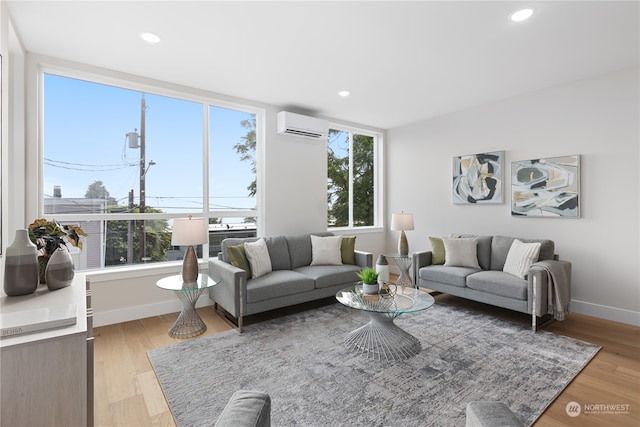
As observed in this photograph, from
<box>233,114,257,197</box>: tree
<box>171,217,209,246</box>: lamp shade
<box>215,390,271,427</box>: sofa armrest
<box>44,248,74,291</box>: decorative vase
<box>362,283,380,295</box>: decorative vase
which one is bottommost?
<box>362,283,380,295</box>: decorative vase

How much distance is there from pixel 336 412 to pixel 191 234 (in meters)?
2.01

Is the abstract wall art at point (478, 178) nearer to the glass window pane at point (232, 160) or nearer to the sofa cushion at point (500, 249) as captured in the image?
the sofa cushion at point (500, 249)

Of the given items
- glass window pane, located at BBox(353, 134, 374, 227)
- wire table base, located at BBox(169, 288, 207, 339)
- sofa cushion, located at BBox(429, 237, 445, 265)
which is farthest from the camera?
glass window pane, located at BBox(353, 134, 374, 227)

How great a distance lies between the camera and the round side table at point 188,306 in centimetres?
294

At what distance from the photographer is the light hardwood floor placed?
1.92m

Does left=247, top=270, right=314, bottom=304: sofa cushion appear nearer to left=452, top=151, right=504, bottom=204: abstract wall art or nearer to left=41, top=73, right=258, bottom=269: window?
left=41, top=73, right=258, bottom=269: window

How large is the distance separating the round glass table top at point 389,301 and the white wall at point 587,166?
2.14 metres

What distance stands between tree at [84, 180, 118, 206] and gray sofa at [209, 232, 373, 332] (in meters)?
1.24

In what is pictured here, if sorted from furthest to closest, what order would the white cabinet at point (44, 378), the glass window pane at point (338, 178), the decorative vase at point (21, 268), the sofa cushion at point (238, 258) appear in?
the glass window pane at point (338, 178) < the sofa cushion at point (238, 258) < the decorative vase at point (21, 268) < the white cabinet at point (44, 378)

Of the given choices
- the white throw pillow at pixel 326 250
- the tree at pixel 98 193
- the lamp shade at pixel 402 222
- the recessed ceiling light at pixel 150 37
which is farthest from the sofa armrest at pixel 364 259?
the recessed ceiling light at pixel 150 37

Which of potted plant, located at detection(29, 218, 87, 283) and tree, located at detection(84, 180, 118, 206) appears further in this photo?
tree, located at detection(84, 180, 118, 206)

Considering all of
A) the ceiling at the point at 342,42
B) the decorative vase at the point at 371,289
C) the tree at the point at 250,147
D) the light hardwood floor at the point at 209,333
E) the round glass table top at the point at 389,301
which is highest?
the ceiling at the point at 342,42

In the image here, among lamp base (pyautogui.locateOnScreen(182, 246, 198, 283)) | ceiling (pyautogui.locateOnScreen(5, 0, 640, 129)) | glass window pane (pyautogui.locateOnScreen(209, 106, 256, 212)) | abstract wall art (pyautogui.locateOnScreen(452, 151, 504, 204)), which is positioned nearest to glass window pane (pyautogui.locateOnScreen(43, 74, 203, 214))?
glass window pane (pyautogui.locateOnScreen(209, 106, 256, 212))

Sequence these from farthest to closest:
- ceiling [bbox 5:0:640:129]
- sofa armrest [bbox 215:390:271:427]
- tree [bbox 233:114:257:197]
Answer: tree [bbox 233:114:257:197], ceiling [bbox 5:0:640:129], sofa armrest [bbox 215:390:271:427]
